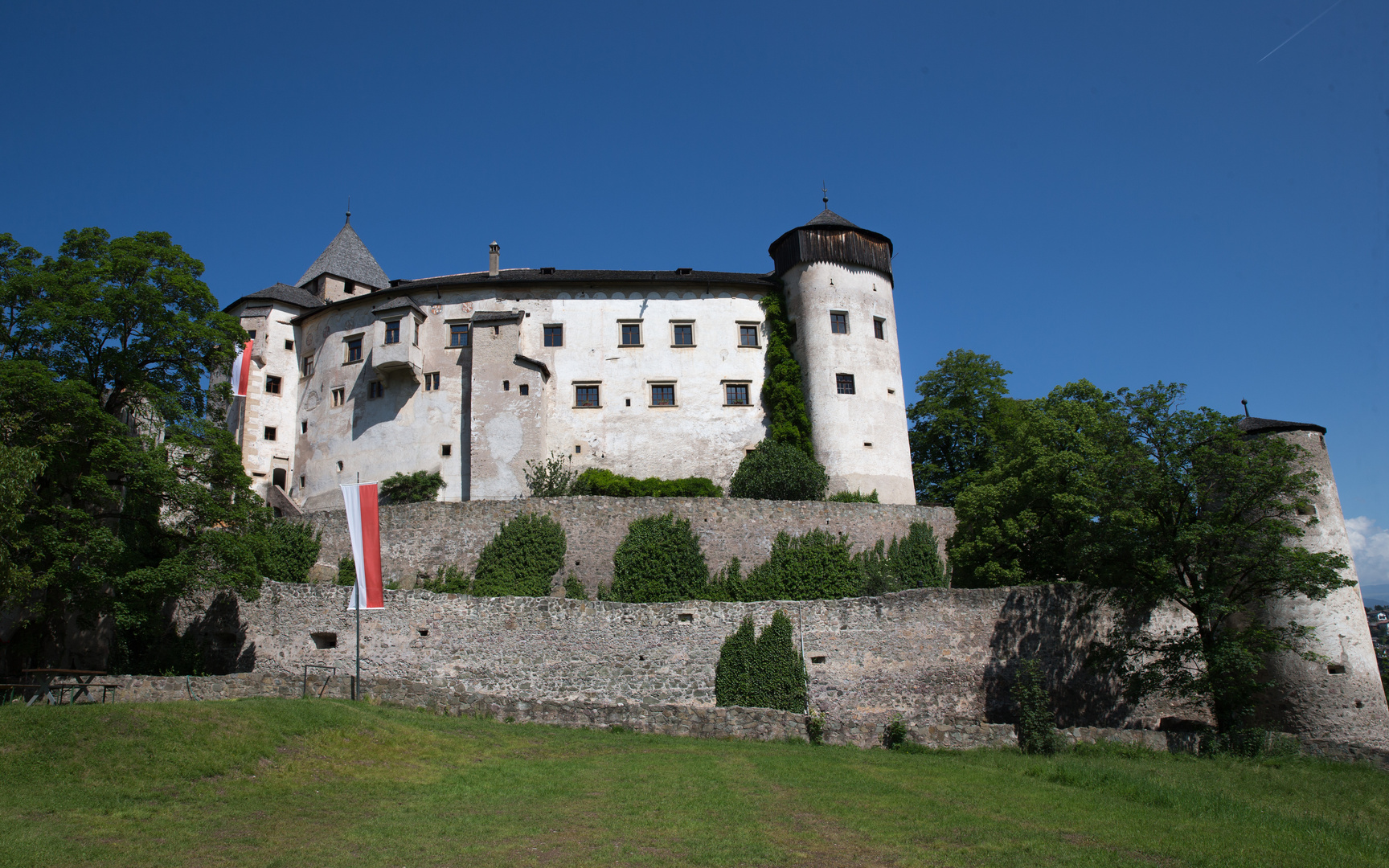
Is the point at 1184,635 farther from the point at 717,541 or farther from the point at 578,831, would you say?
the point at 578,831

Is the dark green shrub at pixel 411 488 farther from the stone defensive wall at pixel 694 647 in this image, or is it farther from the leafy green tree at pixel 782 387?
the stone defensive wall at pixel 694 647

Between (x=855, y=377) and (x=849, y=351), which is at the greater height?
(x=849, y=351)

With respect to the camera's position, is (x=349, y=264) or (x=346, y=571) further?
(x=349, y=264)

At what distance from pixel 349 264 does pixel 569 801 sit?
47516 millimetres

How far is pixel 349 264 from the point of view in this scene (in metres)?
55.6

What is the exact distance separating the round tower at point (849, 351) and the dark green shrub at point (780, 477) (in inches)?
89.8

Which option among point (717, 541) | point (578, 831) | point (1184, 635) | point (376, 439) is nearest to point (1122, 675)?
point (1184, 635)

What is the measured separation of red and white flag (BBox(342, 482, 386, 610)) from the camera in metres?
25.8

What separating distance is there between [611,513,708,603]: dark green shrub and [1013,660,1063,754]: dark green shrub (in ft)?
35.7

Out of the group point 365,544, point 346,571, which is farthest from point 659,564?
point 346,571

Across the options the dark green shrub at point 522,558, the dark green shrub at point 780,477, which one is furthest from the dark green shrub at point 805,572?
the dark green shrub at point 522,558

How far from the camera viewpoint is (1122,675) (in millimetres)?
24766

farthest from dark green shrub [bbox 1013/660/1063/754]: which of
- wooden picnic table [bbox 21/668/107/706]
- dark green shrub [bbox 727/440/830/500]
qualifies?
wooden picnic table [bbox 21/668/107/706]

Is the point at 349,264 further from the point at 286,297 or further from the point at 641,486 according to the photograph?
the point at 641,486
